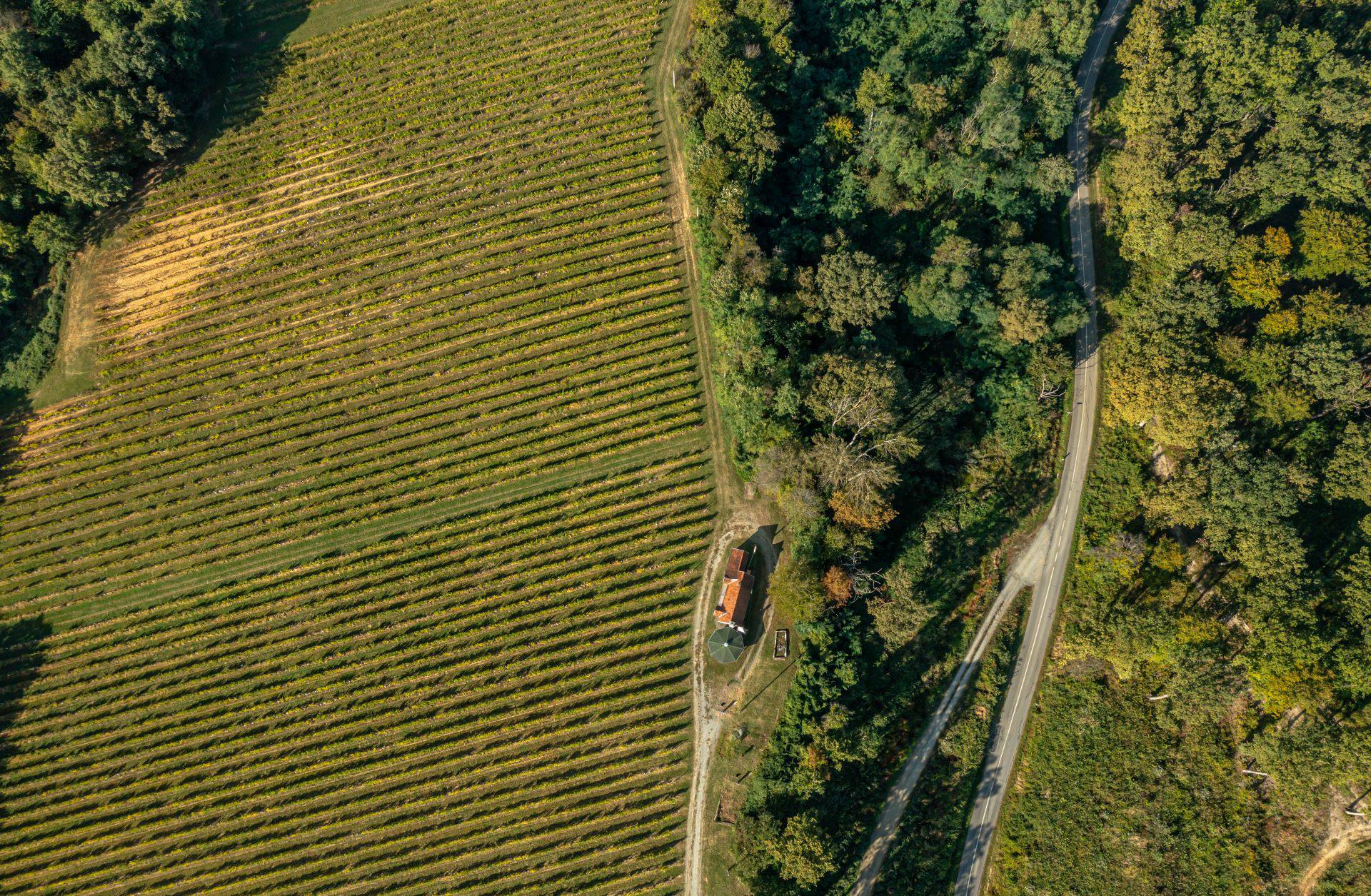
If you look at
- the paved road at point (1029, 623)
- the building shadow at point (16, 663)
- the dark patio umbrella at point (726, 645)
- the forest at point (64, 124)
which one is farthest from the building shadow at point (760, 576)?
the forest at point (64, 124)

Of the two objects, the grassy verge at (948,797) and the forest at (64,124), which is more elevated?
the forest at (64,124)

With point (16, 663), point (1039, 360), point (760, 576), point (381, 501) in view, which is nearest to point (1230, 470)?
point (1039, 360)

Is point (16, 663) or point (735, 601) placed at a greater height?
point (16, 663)

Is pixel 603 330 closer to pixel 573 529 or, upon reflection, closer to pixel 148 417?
pixel 573 529

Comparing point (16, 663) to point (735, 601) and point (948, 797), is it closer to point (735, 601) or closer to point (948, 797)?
point (735, 601)

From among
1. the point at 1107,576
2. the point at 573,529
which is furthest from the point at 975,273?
the point at 573,529

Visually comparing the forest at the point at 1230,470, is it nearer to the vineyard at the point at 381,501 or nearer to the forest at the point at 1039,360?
the forest at the point at 1039,360
